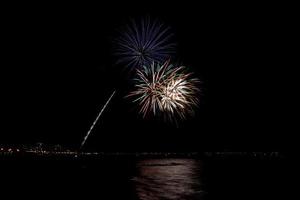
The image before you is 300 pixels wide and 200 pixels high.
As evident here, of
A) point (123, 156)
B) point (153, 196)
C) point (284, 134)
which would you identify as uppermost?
point (284, 134)

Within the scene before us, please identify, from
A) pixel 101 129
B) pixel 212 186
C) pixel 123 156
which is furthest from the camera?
pixel 101 129

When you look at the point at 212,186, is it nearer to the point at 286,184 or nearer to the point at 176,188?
the point at 176,188

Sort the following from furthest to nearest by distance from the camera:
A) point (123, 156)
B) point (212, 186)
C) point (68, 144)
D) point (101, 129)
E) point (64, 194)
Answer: point (101, 129) < point (68, 144) < point (123, 156) < point (212, 186) < point (64, 194)

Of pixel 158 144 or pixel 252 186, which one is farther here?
pixel 158 144

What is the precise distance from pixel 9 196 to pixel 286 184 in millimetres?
14382

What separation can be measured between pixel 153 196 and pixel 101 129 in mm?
46805

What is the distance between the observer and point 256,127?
248 feet

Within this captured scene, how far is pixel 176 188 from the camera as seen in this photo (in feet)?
58.9

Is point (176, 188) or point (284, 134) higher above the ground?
point (284, 134)

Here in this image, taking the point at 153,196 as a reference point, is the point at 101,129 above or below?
above

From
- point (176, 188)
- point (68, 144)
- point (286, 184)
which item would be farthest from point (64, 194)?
point (68, 144)

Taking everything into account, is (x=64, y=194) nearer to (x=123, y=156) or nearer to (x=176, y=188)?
(x=176, y=188)

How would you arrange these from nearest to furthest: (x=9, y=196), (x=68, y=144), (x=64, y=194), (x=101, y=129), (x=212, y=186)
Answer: (x=9, y=196), (x=64, y=194), (x=212, y=186), (x=68, y=144), (x=101, y=129)

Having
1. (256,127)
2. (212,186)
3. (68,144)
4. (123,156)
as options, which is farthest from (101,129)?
(212,186)
